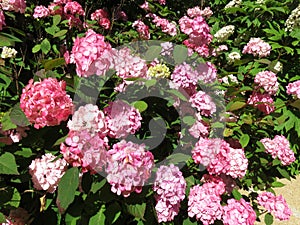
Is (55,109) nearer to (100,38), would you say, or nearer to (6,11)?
(100,38)

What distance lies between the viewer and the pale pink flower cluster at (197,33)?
2188 mm

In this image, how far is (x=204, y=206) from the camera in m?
1.69

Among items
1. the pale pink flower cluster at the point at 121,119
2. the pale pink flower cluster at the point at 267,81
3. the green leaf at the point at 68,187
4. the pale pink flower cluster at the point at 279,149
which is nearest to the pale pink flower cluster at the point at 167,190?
the pale pink flower cluster at the point at 121,119

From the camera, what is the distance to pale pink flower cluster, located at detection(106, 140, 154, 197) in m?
1.43

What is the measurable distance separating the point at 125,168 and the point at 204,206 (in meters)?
0.47

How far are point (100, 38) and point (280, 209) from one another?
1.44m

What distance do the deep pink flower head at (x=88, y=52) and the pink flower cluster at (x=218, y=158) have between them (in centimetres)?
65

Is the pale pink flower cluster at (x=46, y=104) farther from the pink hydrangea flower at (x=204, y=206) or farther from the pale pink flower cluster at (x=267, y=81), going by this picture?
the pale pink flower cluster at (x=267, y=81)

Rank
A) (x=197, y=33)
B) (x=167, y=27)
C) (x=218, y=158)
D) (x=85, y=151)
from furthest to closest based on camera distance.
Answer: (x=167, y=27) → (x=197, y=33) → (x=218, y=158) → (x=85, y=151)

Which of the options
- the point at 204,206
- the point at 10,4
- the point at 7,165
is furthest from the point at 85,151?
the point at 10,4

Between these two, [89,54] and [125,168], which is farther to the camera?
[89,54]

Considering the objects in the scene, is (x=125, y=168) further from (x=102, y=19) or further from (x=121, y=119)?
(x=102, y=19)

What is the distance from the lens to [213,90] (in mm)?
2223

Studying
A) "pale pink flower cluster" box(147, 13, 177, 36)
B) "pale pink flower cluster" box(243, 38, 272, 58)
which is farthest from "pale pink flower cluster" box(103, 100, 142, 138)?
"pale pink flower cluster" box(243, 38, 272, 58)
